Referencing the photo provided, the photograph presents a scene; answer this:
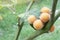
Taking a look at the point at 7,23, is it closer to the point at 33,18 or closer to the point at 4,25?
the point at 4,25

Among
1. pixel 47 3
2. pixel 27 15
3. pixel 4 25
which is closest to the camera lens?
pixel 27 15

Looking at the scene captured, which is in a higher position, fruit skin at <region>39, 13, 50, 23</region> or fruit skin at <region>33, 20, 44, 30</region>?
fruit skin at <region>39, 13, 50, 23</region>

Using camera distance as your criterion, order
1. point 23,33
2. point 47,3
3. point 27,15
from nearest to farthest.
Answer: point 27,15, point 23,33, point 47,3

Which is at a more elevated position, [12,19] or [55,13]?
[55,13]

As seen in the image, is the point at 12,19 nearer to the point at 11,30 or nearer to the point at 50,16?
the point at 11,30

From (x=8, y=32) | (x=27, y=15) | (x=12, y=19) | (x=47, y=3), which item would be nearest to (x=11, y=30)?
(x=8, y=32)

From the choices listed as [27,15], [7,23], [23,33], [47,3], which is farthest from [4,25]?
[27,15]

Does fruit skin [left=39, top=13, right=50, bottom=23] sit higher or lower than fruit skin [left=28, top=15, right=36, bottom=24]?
higher

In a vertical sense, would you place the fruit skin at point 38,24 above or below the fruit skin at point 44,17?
below

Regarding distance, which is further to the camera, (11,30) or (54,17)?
(11,30)
